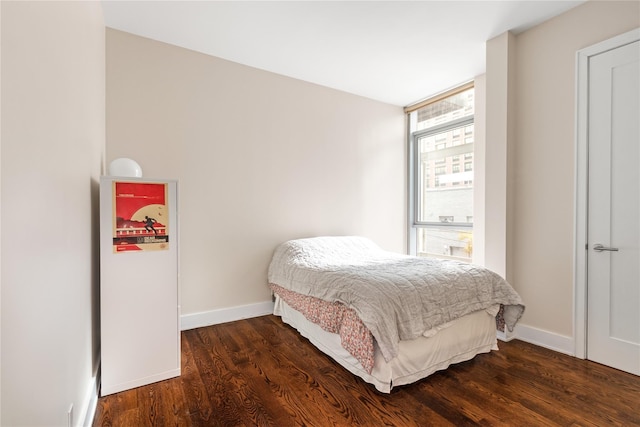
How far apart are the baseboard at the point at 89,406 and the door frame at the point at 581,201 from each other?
334 cm

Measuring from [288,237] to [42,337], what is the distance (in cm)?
261

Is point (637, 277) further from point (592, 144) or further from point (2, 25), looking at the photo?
point (2, 25)

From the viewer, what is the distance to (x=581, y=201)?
2.43 m

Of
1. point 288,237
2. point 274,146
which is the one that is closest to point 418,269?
point 288,237

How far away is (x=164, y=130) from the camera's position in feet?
9.43

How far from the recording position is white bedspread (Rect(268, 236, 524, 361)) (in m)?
1.89

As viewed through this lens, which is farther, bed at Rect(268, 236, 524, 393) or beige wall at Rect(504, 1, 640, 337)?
beige wall at Rect(504, 1, 640, 337)

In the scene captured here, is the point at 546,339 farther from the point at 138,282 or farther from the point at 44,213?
the point at 44,213

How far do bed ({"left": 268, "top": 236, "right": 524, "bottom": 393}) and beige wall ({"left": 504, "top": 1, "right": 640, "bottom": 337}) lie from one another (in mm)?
466

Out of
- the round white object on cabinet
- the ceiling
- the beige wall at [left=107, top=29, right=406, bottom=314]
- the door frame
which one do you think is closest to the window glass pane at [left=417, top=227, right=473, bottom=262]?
the beige wall at [left=107, top=29, right=406, bottom=314]

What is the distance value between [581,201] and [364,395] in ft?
7.35

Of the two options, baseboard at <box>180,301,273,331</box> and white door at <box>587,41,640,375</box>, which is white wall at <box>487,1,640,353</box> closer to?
white door at <box>587,41,640,375</box>

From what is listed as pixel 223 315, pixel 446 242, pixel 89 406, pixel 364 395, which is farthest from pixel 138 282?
pixel 446 242

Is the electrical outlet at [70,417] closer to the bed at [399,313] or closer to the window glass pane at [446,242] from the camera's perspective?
the bed at [399,313]
